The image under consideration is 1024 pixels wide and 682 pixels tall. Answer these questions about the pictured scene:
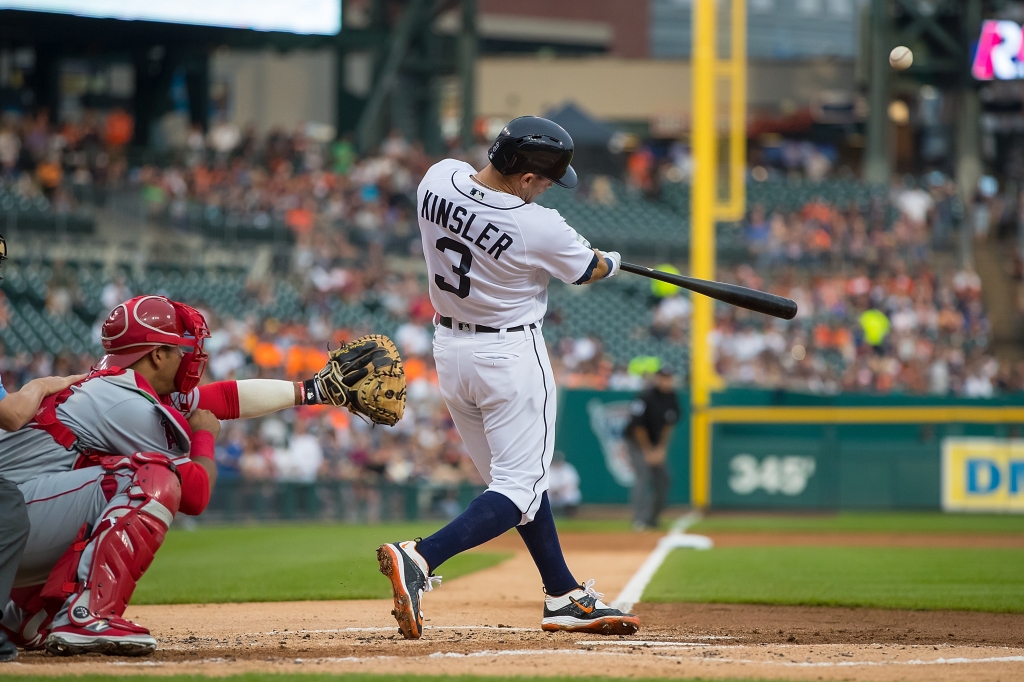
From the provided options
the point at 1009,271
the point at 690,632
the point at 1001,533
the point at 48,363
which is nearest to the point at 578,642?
the point at 690,632

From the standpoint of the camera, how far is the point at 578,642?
4223 mm

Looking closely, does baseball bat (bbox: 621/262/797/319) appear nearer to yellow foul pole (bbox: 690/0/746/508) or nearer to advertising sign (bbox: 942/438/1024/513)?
yellow foul pole (bbox: 690/0/746/508)

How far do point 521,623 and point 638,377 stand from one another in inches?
462

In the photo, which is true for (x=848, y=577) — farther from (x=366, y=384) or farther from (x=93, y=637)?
(x=93, y=637)

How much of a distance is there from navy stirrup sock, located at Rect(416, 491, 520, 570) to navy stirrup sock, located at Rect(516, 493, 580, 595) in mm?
251

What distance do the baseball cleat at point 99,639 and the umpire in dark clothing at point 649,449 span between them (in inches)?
329

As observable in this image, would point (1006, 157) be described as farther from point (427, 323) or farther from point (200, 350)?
point (200, 350)

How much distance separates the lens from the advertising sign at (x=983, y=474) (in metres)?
13.6

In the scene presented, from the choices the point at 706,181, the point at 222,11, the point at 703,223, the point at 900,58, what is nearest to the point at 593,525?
the point at 703,223

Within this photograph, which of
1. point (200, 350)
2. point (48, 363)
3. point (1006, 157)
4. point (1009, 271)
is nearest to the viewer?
point (200, 350)

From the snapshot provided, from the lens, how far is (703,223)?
14.2 meters

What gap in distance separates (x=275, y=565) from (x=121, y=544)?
173 inches

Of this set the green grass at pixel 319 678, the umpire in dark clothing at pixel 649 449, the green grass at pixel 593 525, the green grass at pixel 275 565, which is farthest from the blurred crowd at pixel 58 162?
the green grass at pixel 319 678

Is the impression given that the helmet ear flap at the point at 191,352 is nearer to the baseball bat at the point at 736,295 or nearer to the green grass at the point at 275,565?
the baseball bat at the point at 736,295
